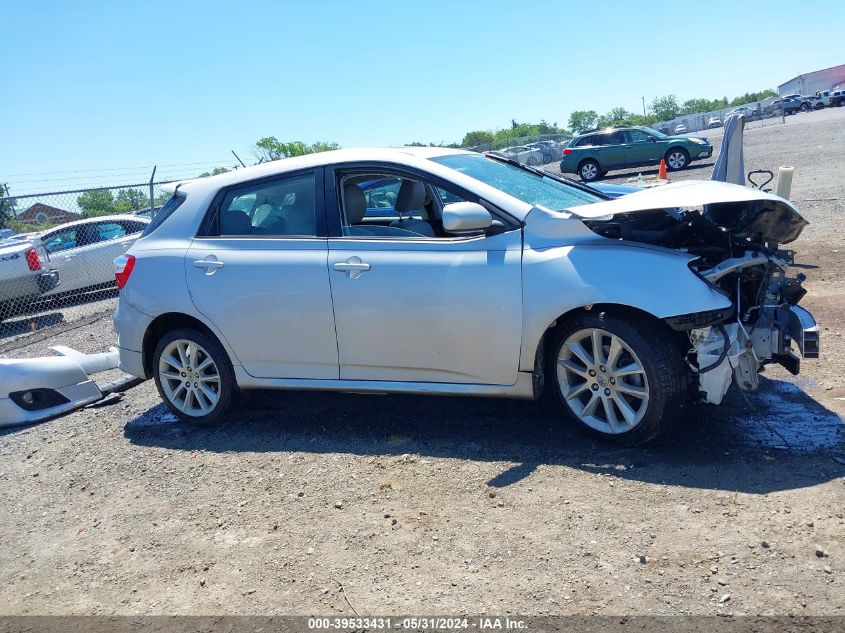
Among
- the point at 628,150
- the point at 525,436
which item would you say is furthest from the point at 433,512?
the point at 628,150

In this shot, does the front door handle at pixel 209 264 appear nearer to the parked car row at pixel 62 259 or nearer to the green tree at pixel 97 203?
the parked car row at pixel 62 259

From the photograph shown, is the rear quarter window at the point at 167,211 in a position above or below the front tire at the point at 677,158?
above

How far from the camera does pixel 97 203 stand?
14500 mm

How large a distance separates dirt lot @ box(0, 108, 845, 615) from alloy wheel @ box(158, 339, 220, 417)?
219 millimetres

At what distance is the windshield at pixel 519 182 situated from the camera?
4770 millimetres

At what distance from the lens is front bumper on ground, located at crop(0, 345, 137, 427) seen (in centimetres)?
612

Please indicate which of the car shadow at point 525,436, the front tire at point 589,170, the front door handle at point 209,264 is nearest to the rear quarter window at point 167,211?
the front door handle at point 209,264

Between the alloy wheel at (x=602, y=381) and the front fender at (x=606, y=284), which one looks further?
the alloy wheel at (x=602, y=381)

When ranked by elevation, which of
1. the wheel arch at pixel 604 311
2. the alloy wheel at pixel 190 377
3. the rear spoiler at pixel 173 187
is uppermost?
the rear spoiler at pixel 173 187

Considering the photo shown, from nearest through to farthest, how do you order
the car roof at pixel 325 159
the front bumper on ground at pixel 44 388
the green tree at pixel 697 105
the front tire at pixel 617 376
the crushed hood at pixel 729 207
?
the front tire at pixel 617 376 → the crushed hood at pixel 729 207 → the car roof at pixel 325 159 → the front bumper on ground at pixel 44 388 → the green tree at pixel 697 105

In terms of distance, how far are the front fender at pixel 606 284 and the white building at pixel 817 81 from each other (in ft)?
324

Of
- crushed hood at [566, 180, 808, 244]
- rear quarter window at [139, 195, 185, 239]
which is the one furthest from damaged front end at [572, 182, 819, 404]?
rear quarter window at [139, 195, 185, 239]

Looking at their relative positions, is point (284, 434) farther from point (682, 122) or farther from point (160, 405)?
point (682, 122)

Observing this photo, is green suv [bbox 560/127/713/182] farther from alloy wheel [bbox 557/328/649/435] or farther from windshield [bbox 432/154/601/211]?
alloy wheel [bbox 557/328/649/435]
